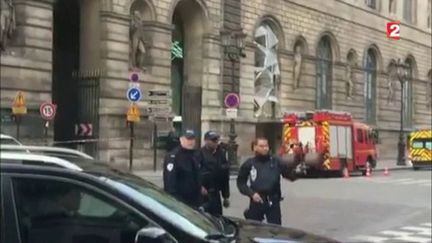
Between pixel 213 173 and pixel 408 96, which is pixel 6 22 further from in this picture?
pixel 408 96

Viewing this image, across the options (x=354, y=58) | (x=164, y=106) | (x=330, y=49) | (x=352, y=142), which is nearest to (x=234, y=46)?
(x=164, y=106)

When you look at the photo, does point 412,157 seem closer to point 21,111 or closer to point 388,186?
point 388,186

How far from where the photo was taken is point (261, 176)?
9516 millimetres

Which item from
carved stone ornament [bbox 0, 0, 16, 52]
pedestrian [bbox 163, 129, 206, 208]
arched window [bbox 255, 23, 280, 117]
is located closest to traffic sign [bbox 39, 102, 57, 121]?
carved stone ornament [bbox 0, 0, 16, 52]

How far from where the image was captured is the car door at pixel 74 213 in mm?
4160

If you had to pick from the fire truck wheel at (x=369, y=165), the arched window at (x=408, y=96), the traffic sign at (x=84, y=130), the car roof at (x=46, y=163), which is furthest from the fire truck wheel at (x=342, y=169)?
the car roof at (x=46, y=163)

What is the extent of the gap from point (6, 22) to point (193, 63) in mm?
12166

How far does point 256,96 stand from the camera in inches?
1586

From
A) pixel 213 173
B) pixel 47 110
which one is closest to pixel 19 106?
pixel 47 110

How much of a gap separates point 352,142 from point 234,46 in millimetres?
7655

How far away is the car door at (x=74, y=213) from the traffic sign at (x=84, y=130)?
25907 millimetres

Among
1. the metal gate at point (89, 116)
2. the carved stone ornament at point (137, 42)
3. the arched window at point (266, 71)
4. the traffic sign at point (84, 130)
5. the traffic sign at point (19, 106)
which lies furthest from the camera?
the arched window at point (266, 71)

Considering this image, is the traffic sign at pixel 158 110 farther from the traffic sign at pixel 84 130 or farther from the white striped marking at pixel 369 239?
the white striped marking at pixel 369 239

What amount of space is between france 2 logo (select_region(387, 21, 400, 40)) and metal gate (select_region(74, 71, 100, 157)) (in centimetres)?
→ 2734
